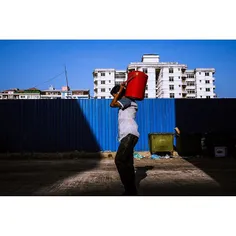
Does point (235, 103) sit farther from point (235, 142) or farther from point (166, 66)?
point (166, 66)

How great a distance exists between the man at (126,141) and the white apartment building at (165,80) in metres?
A: 91.1

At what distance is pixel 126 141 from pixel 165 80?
3677 inches

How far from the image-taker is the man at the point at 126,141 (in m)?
3.96

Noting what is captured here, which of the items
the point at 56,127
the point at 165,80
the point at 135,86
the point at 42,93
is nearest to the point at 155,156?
the point at 56,127

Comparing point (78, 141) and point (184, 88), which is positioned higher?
point (184, 88)

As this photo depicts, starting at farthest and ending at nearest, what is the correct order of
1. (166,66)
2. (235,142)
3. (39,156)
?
1. (166,66)
2. (39,156)
3. (235,142)

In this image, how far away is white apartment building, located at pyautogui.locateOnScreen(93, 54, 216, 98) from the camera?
3740 inches

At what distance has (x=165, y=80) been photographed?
94.6 meters

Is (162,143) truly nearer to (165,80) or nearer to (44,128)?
(44,128)

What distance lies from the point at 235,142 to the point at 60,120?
8.12 meters

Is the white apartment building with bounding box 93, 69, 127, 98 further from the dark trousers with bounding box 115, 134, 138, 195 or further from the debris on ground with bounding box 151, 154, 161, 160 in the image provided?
the dark trousers with bounding box 115, 134, 138, 195
